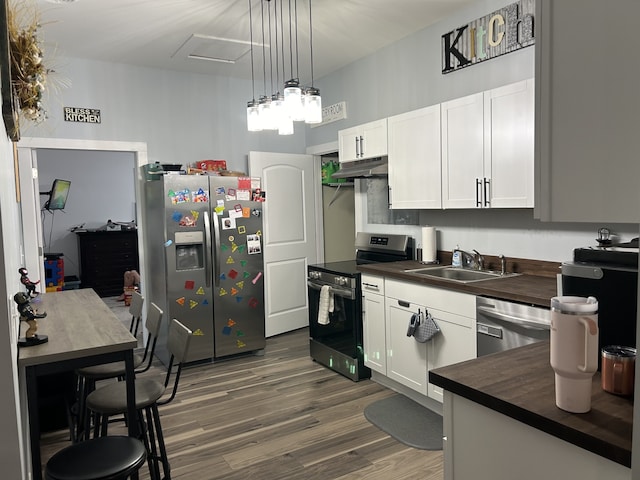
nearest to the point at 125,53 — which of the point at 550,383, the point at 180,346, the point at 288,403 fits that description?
Result: the point at 180,346

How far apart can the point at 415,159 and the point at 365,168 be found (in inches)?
21.0

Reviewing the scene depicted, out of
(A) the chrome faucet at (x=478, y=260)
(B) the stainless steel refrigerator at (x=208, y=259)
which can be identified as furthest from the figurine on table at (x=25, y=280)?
(A) the chrome faucet at (x=478, y=260)

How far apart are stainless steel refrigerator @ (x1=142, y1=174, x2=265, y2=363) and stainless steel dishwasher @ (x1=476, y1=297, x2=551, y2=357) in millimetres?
2446

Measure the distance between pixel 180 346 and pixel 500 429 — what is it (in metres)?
1.61

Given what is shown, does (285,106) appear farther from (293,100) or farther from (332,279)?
(332,279)

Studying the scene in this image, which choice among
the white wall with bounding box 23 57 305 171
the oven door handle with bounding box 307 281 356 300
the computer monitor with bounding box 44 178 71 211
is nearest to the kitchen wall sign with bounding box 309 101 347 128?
the white wall with bounding box 23 57 305 171

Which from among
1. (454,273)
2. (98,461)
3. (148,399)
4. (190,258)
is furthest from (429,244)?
(98,461)

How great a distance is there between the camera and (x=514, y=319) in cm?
249

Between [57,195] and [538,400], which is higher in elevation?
[57,195]

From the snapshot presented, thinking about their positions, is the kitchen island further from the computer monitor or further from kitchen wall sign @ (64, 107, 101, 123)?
the computer monitor

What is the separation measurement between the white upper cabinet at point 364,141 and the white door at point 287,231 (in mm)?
1052

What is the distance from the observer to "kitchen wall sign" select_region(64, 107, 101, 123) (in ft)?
14.1

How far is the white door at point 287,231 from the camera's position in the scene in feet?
16.6

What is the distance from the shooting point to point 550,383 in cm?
131
